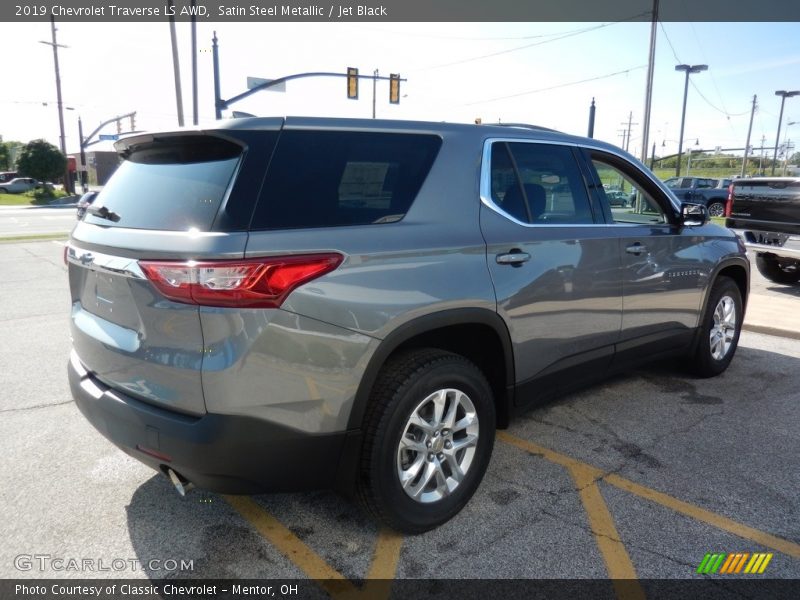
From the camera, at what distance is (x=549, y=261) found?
3189 millimetres

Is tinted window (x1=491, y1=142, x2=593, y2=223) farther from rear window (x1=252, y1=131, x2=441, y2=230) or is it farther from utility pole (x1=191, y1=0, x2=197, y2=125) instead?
utility pole (x1=191, y1=0, x2=197, y2=125)

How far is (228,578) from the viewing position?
2410 mm

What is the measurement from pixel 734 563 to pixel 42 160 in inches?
1937

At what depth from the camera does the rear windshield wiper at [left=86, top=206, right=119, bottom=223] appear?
105 inches

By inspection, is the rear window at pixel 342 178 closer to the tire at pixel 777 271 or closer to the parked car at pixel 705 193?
the tire at pixel 777 271

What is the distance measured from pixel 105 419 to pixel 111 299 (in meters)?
0.51

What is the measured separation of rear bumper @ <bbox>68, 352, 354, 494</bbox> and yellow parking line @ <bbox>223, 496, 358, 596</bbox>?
37 cm

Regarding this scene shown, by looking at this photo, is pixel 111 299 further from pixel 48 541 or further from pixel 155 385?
pixel 48 541

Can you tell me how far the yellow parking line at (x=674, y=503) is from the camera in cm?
268

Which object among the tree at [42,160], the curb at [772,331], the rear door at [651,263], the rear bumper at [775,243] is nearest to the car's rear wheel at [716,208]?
the rear bumper at [775,243]

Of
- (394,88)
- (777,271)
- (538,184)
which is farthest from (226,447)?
(394,88)

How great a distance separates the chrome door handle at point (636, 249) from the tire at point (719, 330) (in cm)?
121

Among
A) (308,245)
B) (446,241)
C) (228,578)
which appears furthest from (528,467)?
(308,245)

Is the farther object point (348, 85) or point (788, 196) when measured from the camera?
point (348, 85)
